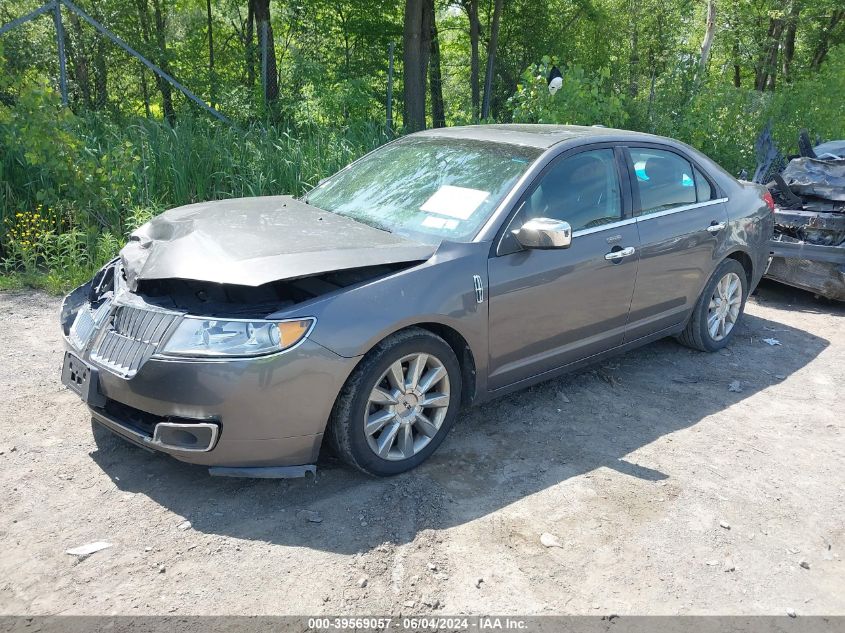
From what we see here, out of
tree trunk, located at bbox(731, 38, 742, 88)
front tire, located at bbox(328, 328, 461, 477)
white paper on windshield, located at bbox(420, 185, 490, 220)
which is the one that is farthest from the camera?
tree trunk, located at bbox(731, 38, 742, 88)

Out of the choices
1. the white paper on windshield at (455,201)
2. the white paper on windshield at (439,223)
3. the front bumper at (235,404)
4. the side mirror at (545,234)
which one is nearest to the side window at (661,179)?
the side mirror at (545,234)

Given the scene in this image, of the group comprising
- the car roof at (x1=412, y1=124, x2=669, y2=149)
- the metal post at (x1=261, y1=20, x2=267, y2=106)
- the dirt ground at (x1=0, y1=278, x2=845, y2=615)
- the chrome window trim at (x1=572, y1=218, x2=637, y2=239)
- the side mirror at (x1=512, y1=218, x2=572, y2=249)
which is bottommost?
the dirt ground at (x1=0, y1=278, x2=845, y2=615)

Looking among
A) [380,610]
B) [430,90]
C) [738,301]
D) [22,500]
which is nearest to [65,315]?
[22,500]

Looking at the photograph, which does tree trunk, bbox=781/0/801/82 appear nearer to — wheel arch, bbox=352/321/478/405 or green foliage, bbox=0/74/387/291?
Answer: green foliage, bbox=0/74/387/291

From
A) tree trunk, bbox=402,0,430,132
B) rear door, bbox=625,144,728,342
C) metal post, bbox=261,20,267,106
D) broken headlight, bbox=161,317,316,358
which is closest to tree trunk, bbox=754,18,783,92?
tree trunk, bbox=402,0,430,132

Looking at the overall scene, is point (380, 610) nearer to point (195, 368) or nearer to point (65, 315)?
point (195, 368)

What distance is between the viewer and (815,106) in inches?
495

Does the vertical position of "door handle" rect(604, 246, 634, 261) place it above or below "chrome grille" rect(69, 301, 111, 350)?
above

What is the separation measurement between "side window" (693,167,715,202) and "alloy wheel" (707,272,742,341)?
0.64 metres

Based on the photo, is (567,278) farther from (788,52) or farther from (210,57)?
(788,52)

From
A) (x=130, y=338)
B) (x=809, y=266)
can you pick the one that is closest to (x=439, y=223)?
(x=130, y=338)

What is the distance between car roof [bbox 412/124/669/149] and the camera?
4555 mm

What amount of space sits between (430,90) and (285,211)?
14.0 meters

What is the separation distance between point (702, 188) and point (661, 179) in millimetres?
529
